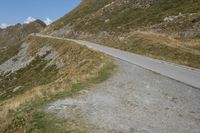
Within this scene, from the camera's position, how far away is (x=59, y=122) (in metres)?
11.5

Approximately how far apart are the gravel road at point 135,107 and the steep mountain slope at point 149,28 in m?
11.8

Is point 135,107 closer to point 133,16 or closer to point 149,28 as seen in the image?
point 149,28

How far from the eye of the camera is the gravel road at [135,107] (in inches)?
433

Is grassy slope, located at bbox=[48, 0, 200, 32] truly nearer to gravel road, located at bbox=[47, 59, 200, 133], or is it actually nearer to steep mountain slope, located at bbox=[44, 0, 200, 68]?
steep mountain slope, located at bbox=[44, 0, 200, 68]

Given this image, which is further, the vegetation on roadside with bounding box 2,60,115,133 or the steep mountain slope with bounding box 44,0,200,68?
the steep mountain slope with bounding box 44,0,200,68

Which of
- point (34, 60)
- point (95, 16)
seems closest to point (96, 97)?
point (34, 60)

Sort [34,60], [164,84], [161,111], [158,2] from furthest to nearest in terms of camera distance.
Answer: [158,2] < [34,60] < [164,84] < [161,111]

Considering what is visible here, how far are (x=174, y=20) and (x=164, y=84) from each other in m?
44.2

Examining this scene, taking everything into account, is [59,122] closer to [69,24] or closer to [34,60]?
[34,60]

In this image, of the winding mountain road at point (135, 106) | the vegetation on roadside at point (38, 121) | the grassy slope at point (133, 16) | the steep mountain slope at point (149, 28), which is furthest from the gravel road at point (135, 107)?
the grassy slope at point (133, 16)

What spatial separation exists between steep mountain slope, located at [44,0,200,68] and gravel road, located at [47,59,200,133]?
38.7 feet

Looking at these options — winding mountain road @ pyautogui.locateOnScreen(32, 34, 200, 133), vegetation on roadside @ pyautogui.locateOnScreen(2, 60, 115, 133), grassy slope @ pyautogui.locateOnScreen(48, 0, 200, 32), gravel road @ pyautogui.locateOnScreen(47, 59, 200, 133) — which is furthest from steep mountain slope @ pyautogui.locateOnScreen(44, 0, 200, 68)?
vegetation on roadside @ pyautogui.locateOnScreen(2, 60, 115, 133)

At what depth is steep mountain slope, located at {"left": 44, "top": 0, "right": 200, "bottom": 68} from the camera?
3657 centimetres

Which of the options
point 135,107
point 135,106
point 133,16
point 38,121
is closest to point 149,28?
point 133,16
